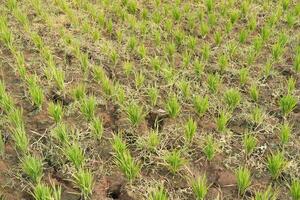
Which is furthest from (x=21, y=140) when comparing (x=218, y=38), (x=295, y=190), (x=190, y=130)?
(x=218, y=38)

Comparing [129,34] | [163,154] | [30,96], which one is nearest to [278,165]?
[163,154]

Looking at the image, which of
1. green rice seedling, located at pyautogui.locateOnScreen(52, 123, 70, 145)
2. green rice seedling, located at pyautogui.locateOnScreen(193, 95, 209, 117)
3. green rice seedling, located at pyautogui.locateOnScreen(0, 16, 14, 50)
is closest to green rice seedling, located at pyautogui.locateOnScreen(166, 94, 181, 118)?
green rice seedling, located at pyautogui.locateOnScreen(193, 95, 209, 117)

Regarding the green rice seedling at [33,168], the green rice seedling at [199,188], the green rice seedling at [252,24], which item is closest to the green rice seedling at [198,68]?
the green rice seedling at [252,24]

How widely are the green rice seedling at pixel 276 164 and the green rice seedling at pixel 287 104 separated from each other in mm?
492

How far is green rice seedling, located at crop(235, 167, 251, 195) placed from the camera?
2.30m

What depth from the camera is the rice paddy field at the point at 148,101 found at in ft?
7.88

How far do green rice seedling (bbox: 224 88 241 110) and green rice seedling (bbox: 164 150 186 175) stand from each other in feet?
2.03

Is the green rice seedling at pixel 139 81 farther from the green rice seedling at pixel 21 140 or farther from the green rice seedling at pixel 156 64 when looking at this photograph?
the green rice seedling at pixel 21 140

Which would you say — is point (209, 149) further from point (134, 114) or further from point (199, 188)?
point (134, 114)

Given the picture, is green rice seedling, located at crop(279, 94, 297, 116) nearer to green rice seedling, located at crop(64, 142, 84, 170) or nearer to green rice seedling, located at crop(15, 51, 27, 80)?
green rice seedling, located at crop(64, 142, 84, 170)

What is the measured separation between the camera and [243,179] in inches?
91.0

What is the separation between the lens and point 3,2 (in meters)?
4.14

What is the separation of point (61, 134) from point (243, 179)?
1.00m

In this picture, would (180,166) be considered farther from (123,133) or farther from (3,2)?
(3,2)
